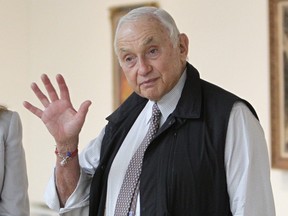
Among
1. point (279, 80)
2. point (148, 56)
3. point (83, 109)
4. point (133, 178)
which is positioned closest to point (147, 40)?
point (148, 56)

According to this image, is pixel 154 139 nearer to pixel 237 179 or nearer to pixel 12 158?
pixel 237 179

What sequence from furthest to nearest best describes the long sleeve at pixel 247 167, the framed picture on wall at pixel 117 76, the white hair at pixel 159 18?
the framed picture on wall at pixel 117 76 → the white hair at pixel 159 18 → the long sleeve at pixel 247 167

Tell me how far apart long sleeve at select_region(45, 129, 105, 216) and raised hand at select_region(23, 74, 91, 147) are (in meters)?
0.14

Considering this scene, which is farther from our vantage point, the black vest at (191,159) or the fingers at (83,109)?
the fingers at (83,109)

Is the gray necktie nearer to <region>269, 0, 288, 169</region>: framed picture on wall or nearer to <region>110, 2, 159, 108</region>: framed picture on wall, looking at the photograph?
<region>269, 0, 288, 169</region>: framed picture on wall

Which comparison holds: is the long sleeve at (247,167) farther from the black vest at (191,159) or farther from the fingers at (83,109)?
the fingers at (83,109)

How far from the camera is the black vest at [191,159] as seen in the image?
1.46 m

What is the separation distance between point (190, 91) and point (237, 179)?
0.30 m

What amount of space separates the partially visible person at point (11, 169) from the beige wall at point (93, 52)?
147 cm

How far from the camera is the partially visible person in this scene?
1.91m

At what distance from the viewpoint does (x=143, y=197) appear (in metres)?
1.53

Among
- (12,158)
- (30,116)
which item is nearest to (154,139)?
(12,158)

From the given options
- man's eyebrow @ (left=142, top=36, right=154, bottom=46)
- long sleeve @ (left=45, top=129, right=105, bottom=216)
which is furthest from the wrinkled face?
long sleeve @ (left=45, top=129, right=105, bottom=216)

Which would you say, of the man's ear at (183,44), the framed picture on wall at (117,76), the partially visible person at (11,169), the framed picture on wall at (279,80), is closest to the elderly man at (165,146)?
the man's ear at (183,44)
